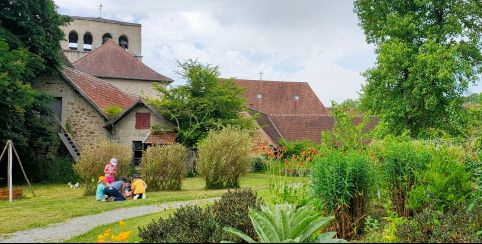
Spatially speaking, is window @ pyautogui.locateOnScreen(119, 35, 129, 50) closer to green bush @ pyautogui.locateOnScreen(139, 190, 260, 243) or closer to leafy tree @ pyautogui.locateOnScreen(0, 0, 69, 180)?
leafy tree @ pyautogui.locateOnScreen(0, 0, 69, 180)

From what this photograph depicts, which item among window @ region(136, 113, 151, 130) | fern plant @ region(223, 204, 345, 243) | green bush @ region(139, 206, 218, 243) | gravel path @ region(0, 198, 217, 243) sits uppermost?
window @ region(136, 113, 151, 130)

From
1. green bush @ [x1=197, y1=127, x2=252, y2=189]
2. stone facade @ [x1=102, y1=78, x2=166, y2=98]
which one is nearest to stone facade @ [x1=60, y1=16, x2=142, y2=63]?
stone facade @ [x1=102, y1=78, x2=166, y2=98]

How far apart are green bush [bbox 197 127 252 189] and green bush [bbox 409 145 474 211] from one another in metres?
9.89

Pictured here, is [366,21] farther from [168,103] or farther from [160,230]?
[160,230]

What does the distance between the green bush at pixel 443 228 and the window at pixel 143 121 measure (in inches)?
995

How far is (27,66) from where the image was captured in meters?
25.5

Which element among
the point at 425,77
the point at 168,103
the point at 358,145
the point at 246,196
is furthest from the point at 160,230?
the point at 168,103

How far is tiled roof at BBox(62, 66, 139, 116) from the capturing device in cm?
3111

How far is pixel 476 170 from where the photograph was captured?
33.5 feet

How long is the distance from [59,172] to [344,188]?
2177 centimetres

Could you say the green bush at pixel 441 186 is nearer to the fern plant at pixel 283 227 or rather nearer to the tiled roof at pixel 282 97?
the fern plant at pixel 283 227

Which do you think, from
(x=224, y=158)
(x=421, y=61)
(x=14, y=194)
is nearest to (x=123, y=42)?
(x=421, y=61)

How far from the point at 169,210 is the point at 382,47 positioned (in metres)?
18.7

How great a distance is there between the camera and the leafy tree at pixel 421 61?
25859 mm
